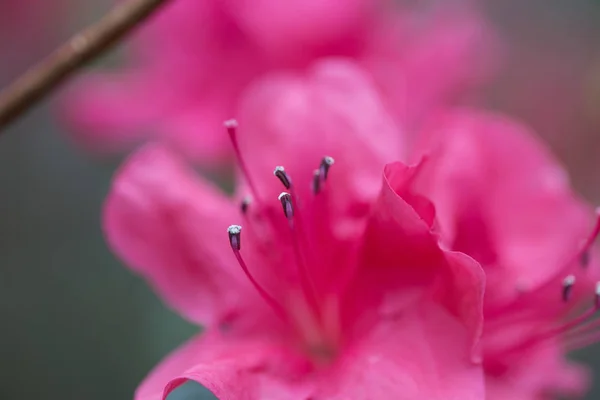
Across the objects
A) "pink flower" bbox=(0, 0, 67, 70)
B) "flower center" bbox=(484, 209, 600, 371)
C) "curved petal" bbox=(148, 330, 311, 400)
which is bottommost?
"flower center" bbox=(484, 209, 600, 371)

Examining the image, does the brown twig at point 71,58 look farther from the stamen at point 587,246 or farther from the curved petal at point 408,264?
the stamen at point 587,246

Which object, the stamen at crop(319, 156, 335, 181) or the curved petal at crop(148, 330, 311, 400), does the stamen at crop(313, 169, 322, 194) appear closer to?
the stamen at crop(319, 156, 335, 181)

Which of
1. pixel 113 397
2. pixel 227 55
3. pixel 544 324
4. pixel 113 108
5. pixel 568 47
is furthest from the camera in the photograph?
pixel 568 47

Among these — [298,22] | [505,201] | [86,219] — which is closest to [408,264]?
[505,201]

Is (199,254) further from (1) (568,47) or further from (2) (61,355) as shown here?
(1) (568,47)

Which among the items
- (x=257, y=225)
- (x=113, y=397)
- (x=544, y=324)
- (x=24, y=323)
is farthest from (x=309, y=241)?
(x=24, y=323)

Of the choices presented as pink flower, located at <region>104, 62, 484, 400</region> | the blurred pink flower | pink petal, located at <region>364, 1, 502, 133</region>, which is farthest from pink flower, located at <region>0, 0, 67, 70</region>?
pink flower, located at <region>104, 62, 484, 400</region>
